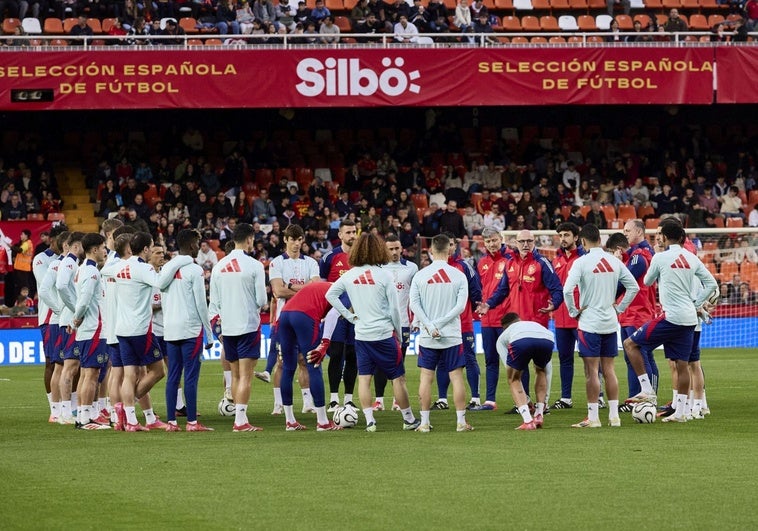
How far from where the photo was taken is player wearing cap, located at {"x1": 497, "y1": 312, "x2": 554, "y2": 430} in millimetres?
12891

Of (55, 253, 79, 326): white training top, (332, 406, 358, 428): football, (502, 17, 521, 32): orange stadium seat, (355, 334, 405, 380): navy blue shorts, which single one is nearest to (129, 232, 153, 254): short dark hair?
(55, 253, 79, 326): white training top

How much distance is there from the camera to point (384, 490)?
9.08m

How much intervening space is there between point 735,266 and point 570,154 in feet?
28.1

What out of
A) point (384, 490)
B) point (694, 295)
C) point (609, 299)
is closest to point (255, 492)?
point (384, 490)

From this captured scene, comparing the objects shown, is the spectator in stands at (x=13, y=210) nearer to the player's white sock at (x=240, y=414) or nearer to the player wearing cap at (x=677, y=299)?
the player's white sock at (x=240, y=414)

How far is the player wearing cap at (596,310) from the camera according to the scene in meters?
13.2

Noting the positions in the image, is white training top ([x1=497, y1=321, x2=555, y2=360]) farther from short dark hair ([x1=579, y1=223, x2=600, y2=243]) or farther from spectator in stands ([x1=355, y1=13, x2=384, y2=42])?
spectator in stands ([x1=355, y1=13, x2=384, y2=42])

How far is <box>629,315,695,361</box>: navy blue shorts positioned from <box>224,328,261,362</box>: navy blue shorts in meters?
4.19

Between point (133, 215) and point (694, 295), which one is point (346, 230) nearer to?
point (694, 295)

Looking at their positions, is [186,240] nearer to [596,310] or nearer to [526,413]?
[526,413]

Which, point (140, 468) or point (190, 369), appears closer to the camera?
point (140, 468)

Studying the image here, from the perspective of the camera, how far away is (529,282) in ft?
48.1

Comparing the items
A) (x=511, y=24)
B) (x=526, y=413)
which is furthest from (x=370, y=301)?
(x=511, y=24)

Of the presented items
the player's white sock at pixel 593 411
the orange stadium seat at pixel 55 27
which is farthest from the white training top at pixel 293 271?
the orange stadium seat at pixel 55 27
